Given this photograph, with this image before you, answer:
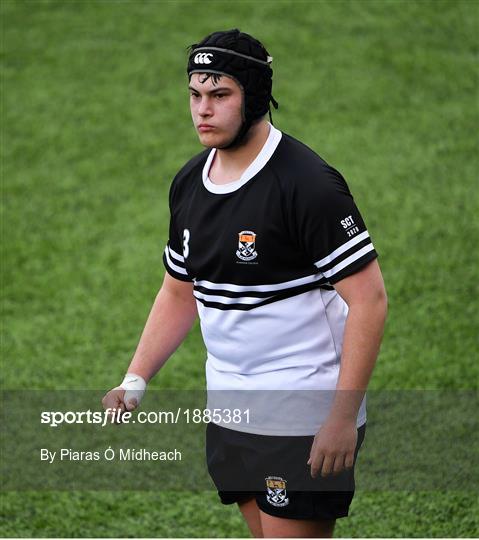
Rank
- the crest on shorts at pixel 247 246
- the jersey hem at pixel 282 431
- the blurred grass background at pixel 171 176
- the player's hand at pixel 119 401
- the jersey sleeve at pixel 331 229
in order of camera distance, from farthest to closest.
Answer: the blurred grass background at pixel 171 176, the player's hand at pixel 119 401, the jersey hem at pixel 282 431, the crest on shorts at pixel 247 246, the jersey sleeve at pixel 331 229

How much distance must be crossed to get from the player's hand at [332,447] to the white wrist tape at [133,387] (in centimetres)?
70

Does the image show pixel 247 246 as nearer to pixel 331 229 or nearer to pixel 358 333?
pixel 331 229

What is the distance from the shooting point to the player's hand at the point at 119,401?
373 centimetres

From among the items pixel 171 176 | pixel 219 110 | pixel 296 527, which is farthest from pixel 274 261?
pixel 171 176

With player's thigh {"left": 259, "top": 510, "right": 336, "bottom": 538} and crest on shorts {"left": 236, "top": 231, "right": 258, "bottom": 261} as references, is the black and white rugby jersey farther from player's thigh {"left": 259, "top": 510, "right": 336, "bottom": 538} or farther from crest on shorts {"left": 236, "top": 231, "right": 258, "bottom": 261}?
player's thigh {"left": 259, "top": 510, "right": 336, "bottom": 538}

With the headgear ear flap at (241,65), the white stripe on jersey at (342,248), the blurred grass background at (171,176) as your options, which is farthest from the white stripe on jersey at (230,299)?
the blurred grass background at (171,176)

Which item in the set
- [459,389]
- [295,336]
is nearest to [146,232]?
[459,389]

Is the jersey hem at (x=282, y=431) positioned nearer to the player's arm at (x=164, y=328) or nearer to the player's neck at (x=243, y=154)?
the player's arm at (x=164, y=328)

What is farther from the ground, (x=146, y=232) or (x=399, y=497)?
(x=146, y=232)

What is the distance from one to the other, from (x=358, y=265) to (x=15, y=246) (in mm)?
6182

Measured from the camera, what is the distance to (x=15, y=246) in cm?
909

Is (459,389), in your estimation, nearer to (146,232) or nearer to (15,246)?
(146,232)

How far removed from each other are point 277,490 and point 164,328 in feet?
2.37

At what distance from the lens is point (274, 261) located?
342 cm
